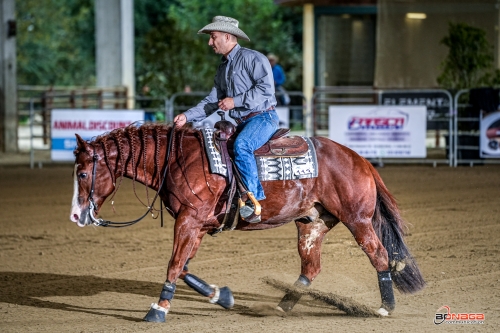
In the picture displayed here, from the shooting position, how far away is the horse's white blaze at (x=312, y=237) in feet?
22.4

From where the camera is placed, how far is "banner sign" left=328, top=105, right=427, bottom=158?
16.4m

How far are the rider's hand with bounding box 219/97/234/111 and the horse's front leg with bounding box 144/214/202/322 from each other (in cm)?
90

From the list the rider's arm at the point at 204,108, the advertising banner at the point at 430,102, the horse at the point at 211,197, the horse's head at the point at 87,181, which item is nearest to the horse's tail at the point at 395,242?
the horse at the point at 211,197

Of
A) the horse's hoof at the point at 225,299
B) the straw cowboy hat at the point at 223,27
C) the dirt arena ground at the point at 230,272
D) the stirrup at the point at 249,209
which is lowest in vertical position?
the dirt arena ground at the point at 230,272

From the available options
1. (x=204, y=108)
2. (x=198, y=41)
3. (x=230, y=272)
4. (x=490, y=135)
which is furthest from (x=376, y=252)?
(x=198, y=41)

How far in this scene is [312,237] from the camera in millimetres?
6871

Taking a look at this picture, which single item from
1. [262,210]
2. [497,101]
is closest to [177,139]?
[262,210]

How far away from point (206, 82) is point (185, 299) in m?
19.6

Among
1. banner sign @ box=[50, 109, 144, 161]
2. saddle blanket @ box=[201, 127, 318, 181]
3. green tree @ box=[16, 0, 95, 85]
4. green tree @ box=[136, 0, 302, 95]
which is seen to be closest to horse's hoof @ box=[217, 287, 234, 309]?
saddle blanket @ box=[201, 127, 318, 181]

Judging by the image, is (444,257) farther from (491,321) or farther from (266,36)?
(266,36)

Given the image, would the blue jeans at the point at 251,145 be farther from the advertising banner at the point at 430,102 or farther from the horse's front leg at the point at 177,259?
the advertising banner at the point at 430,102

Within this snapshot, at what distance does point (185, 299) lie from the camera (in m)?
7.03

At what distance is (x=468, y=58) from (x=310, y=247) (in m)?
11.8

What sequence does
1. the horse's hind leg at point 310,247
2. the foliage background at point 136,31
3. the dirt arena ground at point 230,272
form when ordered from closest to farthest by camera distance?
the dirt arena ground at point 230,272
the horse's hind leg at point 310,247
the foliage background at point 136,31
